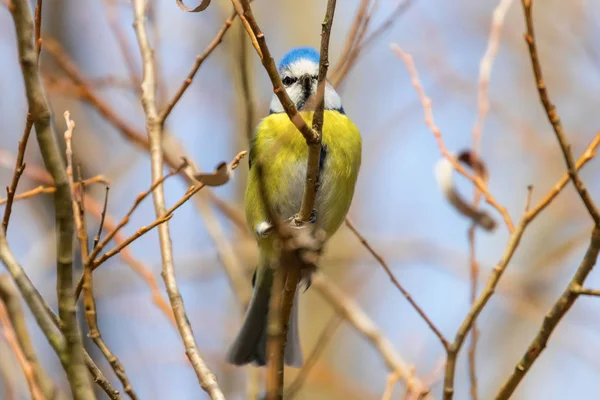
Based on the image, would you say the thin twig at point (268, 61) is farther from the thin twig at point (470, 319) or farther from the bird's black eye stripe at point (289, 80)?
the bird's black eye stripe at point (289, 80)

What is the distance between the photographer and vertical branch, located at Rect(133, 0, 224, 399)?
7.20 ft

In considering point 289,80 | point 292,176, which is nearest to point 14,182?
point 292,176

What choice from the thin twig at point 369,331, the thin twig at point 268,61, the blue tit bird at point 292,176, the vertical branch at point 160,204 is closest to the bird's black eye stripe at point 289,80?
the blue tit bird at point 292,176

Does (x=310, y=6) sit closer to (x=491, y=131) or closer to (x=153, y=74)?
(x=491, y=131)

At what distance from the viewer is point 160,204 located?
8.80 feet

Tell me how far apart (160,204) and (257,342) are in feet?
3.20

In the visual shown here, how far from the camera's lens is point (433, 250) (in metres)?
5.32

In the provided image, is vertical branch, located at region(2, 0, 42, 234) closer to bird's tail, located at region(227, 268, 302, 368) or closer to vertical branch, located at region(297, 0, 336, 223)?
vertical branch, located at region(297, 0, 336, 223)

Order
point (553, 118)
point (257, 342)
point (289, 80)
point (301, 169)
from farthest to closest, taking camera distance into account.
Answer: point (289, 80), point (257, 342), point (301, 169), point (553, 118)

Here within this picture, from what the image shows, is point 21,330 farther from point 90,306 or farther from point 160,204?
point 160,204

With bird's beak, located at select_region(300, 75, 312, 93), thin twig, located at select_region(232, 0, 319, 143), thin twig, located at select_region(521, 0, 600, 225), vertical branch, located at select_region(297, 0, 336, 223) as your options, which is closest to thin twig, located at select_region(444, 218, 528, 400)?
thin twig, located at select_region(521, 0, 600, 225)

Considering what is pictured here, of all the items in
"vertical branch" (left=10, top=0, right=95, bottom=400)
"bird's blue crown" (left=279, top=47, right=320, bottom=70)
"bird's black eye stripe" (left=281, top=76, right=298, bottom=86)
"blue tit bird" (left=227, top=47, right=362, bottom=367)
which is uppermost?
"bird's blue crown" (left=279, top=47, right=320, bottom=70)

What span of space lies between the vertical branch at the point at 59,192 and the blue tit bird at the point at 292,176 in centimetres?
160

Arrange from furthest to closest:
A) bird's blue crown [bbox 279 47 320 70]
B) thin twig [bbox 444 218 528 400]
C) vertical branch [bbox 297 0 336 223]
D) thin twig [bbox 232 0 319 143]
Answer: bird's blue crown [bbox 279 47 320 70], thin twig [bbox 444 218 528 400], vertical branch [bbox 297 0 336 223], thin twig [bbox 232 0 319 143]
